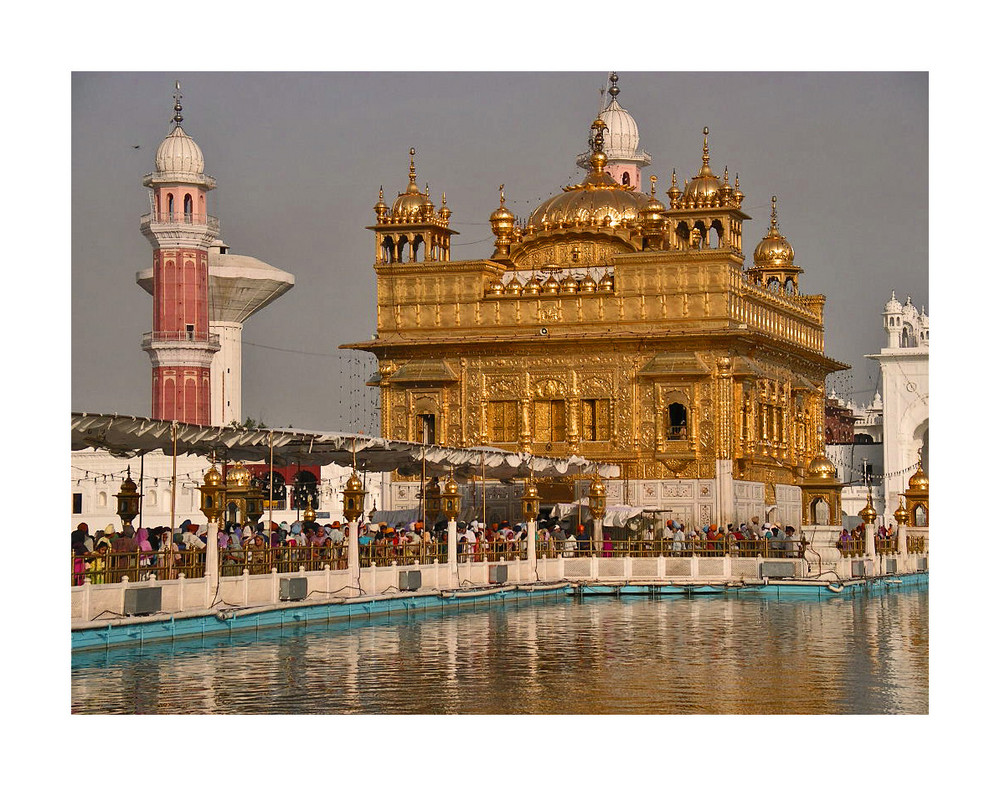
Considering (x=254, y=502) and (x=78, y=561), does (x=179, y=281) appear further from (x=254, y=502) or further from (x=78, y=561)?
(x=78, y=561)

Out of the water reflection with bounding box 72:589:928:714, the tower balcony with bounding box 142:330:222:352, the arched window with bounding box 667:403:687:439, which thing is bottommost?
the water reflection with bounding box 72:589:928:714

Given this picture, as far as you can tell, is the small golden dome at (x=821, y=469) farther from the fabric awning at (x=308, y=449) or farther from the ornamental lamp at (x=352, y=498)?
the ornamental lamp at (x=352, y=498)

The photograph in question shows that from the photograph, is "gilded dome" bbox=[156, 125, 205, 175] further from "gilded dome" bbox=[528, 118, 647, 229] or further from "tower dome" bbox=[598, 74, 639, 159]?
"gilded dome" bbox=[528, 118, 647, 229]

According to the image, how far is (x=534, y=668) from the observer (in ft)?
60.5

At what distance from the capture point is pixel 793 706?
52.2 ft

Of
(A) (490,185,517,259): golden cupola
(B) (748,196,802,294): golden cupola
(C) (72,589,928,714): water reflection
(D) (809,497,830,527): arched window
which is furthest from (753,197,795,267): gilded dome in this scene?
(C) (72,589,928,714): water reflection

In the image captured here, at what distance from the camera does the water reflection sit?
15938 millimetres

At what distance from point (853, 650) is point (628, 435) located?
16.4m

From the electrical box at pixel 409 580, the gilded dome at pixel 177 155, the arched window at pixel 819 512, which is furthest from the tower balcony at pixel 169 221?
the electrical box at pixel 409 580

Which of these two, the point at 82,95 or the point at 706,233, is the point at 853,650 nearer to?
the point at 82,95

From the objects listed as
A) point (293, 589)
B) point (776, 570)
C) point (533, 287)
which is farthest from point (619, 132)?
point (293, 589)

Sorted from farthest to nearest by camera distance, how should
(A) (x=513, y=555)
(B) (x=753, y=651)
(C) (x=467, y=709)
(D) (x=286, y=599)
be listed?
(A) (x=513, y=555) < (D) (x=286, y=599) < (B) (x=753, y=651) < (C) (x=467, y=709)

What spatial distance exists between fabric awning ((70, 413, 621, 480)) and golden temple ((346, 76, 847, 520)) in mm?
1652

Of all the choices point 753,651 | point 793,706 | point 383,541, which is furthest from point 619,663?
point 383,541
